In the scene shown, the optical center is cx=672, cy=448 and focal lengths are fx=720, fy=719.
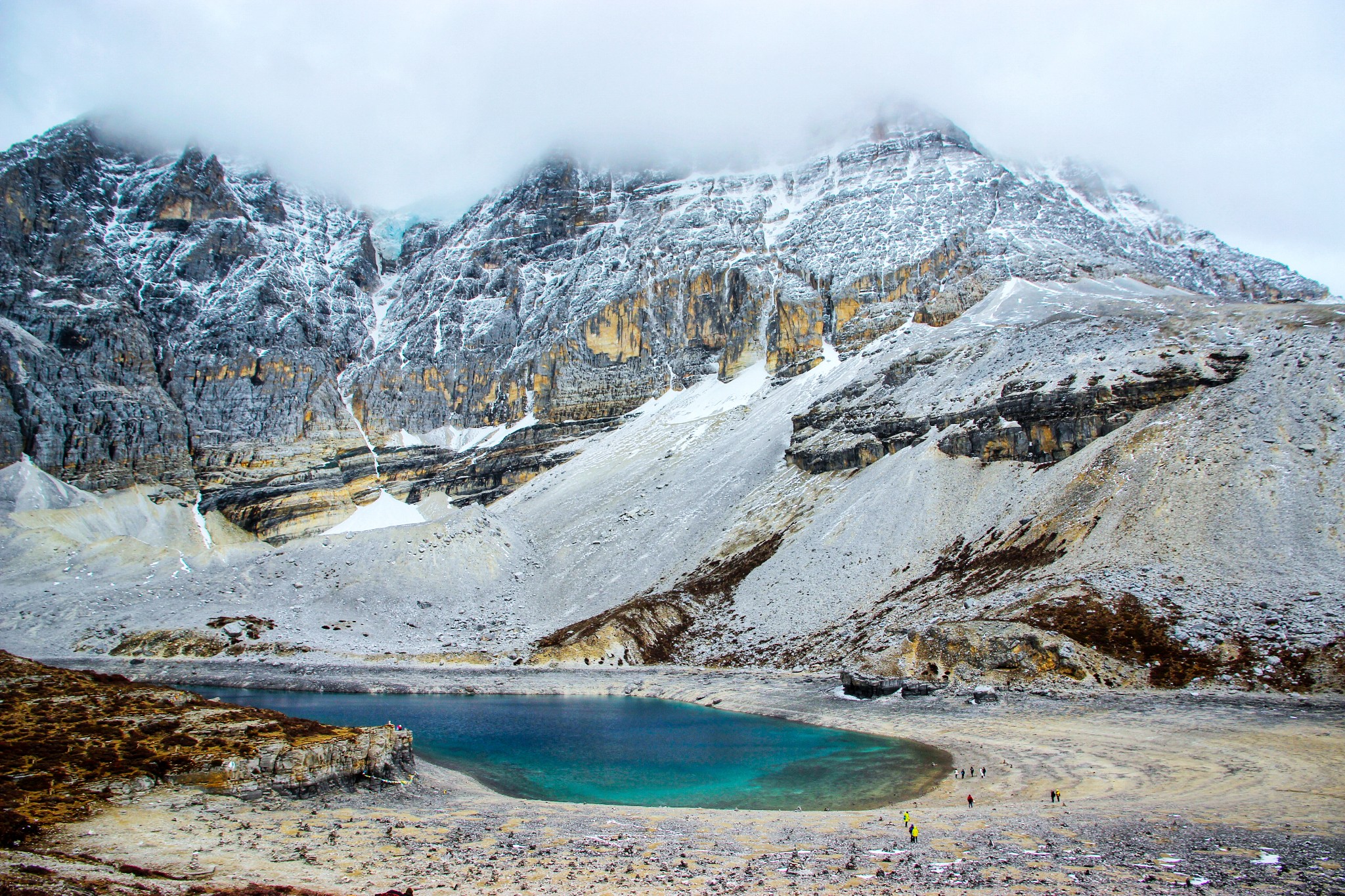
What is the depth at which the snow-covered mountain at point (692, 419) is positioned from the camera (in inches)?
1939

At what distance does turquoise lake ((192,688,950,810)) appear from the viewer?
91.7ft

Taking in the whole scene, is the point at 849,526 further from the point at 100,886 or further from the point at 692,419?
the point at 100,886

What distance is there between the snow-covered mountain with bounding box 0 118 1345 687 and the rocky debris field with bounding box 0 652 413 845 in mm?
35095

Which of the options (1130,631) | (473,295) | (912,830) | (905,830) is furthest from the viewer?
(473,295)

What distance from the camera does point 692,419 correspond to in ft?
401

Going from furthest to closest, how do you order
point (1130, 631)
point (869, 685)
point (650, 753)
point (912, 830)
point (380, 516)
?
point (380, 516) → point (869, 685) → point (1130, 631) → point (650, 753) → point (912, 830)

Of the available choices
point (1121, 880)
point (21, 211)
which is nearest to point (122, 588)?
point (1121, 880)

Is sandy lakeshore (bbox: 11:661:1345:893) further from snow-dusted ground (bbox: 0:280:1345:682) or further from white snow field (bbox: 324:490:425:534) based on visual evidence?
white snow field (bbox: 324:490:425:534)

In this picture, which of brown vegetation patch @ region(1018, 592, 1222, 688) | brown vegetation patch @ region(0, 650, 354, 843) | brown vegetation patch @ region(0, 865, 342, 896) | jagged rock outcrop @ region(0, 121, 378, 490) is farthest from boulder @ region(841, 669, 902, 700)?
jagged rock outcrop @ region(0, 121, 378, 490)

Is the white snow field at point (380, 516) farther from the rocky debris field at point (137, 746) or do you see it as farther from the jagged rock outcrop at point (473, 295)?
the rocky debris field at point (137, 746)

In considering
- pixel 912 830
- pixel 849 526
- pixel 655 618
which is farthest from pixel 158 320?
pixel 912 830

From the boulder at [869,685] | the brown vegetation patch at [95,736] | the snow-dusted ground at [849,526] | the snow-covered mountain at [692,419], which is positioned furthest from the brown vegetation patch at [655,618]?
the brown vegetation patch at [95,736]

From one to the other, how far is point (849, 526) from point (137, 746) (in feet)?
196

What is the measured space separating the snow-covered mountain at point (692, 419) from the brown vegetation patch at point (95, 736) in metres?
37.3
